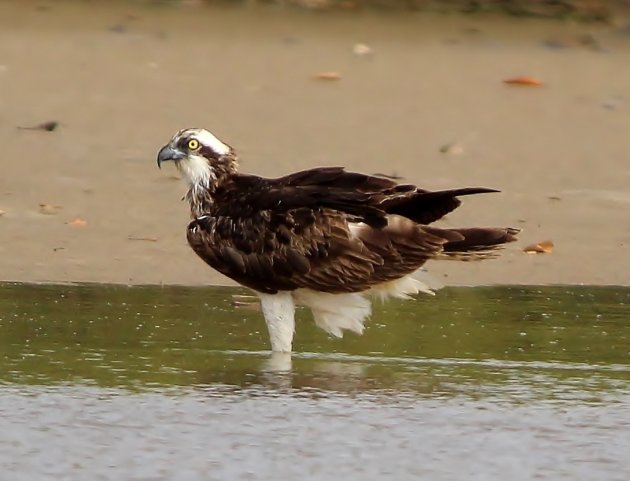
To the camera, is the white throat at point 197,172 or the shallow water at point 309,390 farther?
the white throat at point 197,172

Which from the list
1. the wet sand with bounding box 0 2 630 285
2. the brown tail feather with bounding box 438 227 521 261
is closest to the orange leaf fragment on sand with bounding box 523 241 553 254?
the wet sand with bounding box 0 2 630 285

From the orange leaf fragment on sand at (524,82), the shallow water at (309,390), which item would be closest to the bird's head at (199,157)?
the shallow water at (309,390)

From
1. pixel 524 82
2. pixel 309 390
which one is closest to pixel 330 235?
pixel 309 390

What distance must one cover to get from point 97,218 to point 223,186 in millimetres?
1950

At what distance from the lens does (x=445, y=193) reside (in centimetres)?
784

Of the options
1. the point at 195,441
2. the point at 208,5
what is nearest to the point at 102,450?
the point at 195,441

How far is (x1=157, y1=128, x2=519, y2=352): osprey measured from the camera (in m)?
7.89

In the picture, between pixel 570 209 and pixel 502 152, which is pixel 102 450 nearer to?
pixel 570 209

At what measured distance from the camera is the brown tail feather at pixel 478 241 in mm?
8031

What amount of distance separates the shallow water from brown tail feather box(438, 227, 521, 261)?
35cm

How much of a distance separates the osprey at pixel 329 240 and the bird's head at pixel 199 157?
338 mm

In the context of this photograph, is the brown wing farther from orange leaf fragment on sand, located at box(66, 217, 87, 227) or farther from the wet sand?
orange leaf fragment on sand, located at box(66, 217, 87, 227)

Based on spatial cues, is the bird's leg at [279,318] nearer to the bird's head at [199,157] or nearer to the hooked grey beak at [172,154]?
the bird's head at [199,157]

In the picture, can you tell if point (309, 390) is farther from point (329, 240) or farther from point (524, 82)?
point (524, 82)
